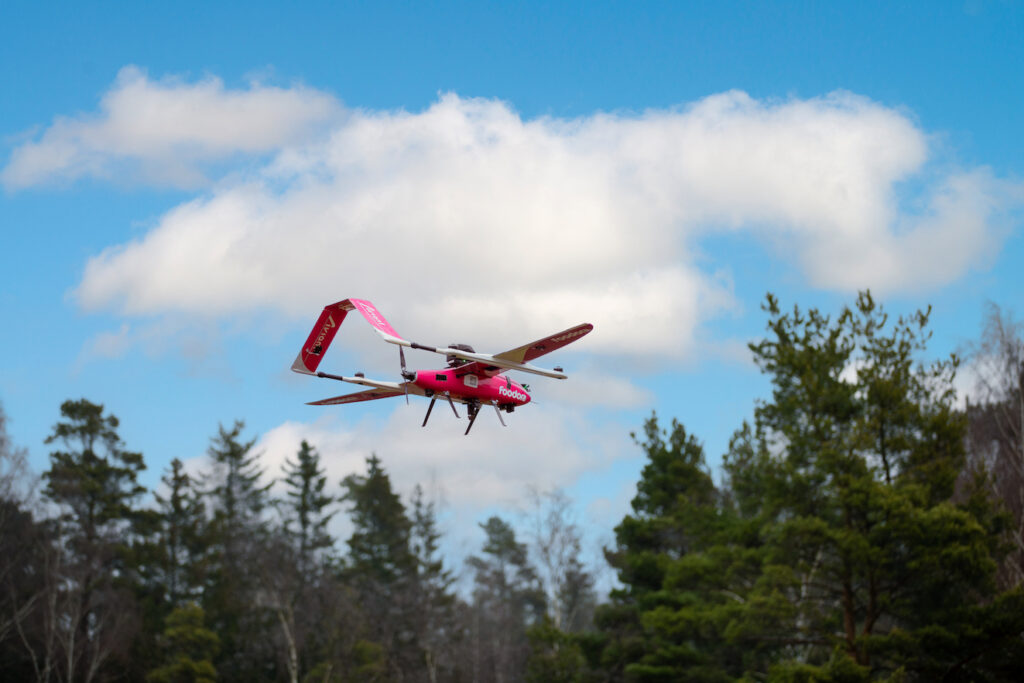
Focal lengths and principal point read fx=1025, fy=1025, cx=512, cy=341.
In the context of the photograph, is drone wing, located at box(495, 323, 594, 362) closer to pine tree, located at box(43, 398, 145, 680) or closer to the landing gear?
the landing gear

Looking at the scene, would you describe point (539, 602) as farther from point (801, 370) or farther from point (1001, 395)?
point (801, 370)

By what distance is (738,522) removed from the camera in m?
37.7

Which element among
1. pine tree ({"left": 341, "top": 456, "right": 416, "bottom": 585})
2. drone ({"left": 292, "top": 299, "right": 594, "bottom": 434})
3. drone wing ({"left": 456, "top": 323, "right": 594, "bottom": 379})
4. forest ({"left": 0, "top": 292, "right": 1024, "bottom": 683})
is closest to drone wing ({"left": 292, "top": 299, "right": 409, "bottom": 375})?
drone ({"left": 292, "top": 299, "right": 594, "bottom": 434})

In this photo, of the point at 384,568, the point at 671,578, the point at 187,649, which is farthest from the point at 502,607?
the point at 671,578

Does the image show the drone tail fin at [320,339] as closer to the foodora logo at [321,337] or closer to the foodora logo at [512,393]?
the foodora logo at [321,337]

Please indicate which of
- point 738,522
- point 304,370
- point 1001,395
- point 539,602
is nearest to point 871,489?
point 738,522

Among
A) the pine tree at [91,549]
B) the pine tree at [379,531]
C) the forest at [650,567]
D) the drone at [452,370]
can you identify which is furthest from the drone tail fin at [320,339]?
the pine tree at [379,531]

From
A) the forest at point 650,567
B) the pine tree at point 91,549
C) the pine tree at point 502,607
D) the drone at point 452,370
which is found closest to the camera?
the drone at point 452,370

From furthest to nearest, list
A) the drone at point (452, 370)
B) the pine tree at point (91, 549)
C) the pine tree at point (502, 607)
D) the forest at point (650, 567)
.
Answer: the pine tree at point (502, 607) → the pine tree at point (91, 549) → the forest at point (650, 567) → the drone at point (452, 370)

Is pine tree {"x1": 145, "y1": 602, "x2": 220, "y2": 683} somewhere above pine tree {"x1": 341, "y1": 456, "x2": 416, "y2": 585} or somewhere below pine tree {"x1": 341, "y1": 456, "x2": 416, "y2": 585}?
below

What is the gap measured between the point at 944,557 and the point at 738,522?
8.95 m

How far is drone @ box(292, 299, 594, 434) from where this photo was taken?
47.3 ft

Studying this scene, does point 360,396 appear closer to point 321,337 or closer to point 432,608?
point 321,337

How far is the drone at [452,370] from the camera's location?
14422 mm
